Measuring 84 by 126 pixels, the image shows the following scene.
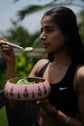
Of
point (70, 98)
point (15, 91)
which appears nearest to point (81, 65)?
point (70, 98)

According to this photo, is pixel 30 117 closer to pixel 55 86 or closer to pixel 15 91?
Result: pixel 55 86

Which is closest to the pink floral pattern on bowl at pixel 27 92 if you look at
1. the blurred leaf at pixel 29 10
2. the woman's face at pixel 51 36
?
the woman's face at pixel 51 36

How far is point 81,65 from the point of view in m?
1.24

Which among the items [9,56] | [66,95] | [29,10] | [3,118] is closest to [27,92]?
[66,95]

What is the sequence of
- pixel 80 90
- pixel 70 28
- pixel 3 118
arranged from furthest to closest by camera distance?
pixel 3 118
pixel 70 28
pixel 80 90

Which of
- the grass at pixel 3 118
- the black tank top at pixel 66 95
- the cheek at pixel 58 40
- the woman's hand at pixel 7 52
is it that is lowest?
the grass at pixel 3 118

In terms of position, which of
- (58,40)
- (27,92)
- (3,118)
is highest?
(58,40)

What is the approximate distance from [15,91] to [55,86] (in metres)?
0.31

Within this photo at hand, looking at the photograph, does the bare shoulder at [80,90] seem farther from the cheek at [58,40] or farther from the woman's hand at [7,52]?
the woman's hand at [7,52]

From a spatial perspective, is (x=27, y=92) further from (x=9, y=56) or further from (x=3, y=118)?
(x=3, y=118)

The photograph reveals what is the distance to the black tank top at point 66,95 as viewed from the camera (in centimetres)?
120

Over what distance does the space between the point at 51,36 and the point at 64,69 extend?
0.79 feet

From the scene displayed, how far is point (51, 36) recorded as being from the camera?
1.20 metres

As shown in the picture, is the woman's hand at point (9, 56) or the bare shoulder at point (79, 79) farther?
the woman's hand at point (9, 56)
